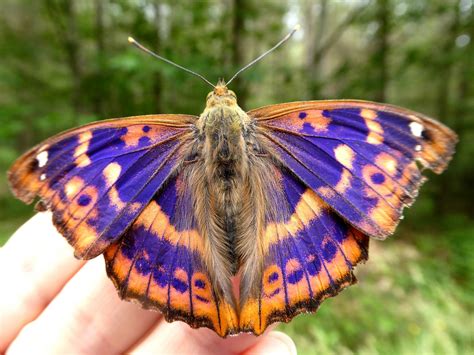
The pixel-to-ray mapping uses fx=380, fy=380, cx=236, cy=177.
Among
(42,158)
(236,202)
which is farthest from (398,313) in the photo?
(42,158)

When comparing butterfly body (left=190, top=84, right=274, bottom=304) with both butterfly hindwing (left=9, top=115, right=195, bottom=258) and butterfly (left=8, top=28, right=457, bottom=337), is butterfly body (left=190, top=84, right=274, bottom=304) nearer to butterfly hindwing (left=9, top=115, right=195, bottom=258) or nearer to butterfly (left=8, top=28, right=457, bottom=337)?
butterfly (left=8, top=28, right=457, bottom=337)

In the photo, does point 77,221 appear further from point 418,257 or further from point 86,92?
point 418,257

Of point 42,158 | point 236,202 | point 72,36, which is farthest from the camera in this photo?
point 72,36

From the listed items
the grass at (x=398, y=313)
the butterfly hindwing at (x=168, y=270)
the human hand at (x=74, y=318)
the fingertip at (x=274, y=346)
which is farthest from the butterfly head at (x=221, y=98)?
the grass at (x=398, y=313)

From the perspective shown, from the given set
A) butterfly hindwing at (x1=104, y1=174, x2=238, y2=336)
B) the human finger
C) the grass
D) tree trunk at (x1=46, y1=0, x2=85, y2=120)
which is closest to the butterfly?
butterfly hindwing at (x1=104, y1=174, x2=238, y2=336)

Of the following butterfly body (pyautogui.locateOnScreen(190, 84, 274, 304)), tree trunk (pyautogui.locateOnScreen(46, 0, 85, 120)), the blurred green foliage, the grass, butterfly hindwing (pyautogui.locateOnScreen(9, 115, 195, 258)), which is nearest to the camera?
butterfly hindwing (pyautogui.locateOnScreen(9, 115, 195, 258))

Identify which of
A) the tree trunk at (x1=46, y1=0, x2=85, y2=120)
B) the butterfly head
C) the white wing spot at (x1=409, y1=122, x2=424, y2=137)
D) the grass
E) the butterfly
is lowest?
the grass

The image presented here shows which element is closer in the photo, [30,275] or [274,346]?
[274,346]

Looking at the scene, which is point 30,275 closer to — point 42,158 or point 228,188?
point 42,158
